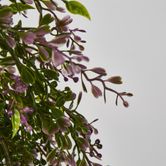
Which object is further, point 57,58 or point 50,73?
point 50,73

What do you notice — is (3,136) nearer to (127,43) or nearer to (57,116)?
(57,116)

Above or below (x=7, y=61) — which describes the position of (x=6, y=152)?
below

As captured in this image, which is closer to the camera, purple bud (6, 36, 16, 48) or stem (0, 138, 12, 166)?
purple bud (6, 36, 16, 48)

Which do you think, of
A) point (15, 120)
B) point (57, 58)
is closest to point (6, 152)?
point (15, 120)

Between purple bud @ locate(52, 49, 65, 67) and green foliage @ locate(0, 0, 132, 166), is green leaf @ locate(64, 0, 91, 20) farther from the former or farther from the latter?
purple bud @ locate(52, 49, 65, 67)

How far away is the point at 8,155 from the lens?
540mm

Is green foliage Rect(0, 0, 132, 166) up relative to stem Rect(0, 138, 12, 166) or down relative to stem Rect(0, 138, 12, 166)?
up

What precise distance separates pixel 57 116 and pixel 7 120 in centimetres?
14

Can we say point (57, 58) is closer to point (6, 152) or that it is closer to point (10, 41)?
point (10, 41)

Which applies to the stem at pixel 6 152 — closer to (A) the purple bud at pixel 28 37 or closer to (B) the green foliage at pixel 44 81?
(B) the green foliage at pixel 44 81

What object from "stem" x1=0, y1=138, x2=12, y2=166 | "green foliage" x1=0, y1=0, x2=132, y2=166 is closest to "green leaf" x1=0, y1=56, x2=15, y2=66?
"green foliage" x1=0, y1=0, x2=132, y2=166

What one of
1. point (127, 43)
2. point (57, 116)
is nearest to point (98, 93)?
point (57, 116)

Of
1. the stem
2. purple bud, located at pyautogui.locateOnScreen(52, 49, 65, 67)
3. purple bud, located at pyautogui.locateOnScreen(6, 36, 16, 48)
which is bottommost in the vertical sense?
the stem

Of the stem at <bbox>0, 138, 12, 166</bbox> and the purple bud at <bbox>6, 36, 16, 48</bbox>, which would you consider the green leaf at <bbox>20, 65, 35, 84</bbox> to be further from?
the stem at <bbox>0, 138, 12, 166</bbox>
